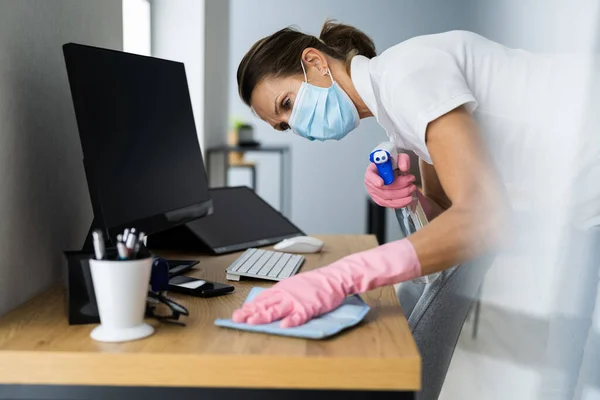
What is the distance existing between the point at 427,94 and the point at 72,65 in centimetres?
51

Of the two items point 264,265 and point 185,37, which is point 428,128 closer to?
point 264,265

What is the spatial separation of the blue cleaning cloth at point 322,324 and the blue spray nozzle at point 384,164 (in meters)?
0.34

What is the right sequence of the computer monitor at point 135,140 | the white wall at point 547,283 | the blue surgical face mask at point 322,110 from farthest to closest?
the blue surgical face mask at point 322,110 → the computer monitor at point 135,140 → the white wall at point 547,283

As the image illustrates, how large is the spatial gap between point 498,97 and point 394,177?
0.84 feet

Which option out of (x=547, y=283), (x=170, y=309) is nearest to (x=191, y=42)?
(x=170, y=309)

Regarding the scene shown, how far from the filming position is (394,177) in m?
1.34

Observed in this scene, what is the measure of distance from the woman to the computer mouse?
23cm

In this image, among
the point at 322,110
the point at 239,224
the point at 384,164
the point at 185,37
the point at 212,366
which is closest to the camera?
the point at 212,366

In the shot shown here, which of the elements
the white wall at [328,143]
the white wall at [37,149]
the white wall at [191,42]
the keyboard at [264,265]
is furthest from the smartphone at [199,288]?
the white wall at [328,143]

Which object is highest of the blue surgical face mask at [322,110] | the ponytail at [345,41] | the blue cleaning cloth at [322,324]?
the ponytail at [345,41]

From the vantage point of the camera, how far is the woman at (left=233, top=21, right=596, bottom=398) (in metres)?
0.95

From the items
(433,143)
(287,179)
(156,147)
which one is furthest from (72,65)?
(287,179)

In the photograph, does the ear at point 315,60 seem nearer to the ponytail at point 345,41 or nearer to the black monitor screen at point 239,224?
the ponytail at point 345,41

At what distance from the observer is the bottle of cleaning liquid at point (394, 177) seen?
1269 mm
